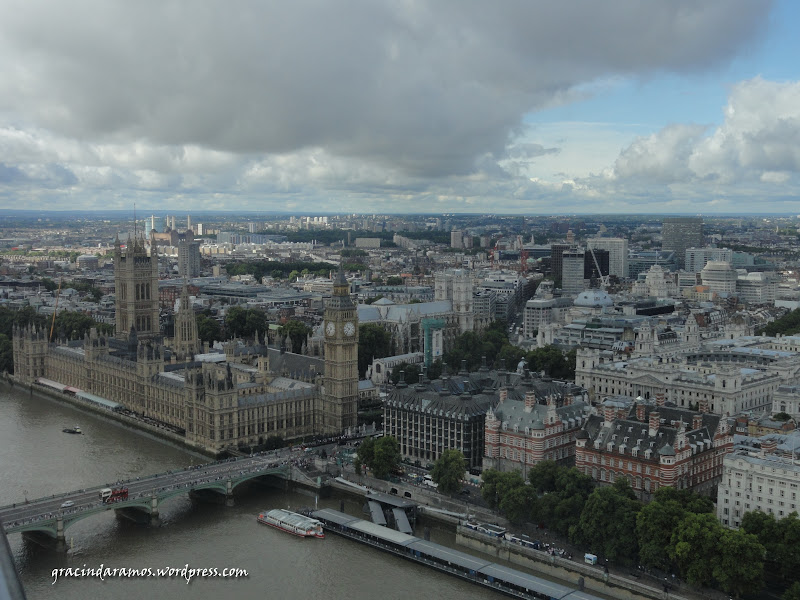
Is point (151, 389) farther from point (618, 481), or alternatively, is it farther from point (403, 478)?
point (618, 481)

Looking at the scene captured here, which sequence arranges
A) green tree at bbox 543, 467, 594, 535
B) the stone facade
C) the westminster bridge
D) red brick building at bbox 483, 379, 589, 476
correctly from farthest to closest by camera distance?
the stone facade
red brick building at bbox 483, 379, 589, 476
the westminster bridge
green tree at bbox 543, 467, 594, 535

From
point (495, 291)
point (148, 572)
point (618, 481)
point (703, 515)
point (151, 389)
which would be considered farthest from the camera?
point (495, 291)

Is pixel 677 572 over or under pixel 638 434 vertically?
under

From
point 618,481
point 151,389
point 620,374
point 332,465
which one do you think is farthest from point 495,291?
point 618,481

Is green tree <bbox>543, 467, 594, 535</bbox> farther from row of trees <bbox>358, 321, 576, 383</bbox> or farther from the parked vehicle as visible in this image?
row of trees <bbox>358, 321, 576, 383</bbox>

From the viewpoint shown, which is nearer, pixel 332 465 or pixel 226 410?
pixel 332 465

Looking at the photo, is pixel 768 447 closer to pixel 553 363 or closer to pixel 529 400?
pixel 529 400

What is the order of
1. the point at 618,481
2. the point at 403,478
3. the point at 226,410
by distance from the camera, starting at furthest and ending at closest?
the point at 226,410, the point at 403,478, the point at 618,481

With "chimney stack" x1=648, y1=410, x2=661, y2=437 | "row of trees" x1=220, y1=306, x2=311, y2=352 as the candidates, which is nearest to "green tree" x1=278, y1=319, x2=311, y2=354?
"row of trees" x1=220, y1=306, x2=311, y2=352
